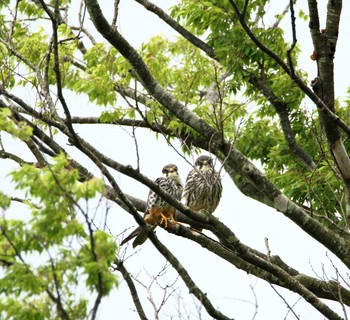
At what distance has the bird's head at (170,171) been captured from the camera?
11.1m

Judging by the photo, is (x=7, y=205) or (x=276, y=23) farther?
(x=276, y=23)

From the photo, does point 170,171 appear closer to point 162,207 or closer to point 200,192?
point 200,192

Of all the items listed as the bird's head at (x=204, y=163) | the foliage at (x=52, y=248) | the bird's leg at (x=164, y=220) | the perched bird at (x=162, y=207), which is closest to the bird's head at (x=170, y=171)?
the perched bird at (x=162, y=207)

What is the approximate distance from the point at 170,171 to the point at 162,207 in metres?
0.86

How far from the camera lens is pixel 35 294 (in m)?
5.48

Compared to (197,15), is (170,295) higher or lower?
lower

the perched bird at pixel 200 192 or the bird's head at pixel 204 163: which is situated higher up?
the bird's head at pixel 204 163

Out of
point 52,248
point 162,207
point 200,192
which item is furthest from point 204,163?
point 52,248

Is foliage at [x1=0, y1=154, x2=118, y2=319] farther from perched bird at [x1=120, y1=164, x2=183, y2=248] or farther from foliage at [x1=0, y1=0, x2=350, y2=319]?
perched bird at [x1=120, y1=164, x2=183, y2=248]

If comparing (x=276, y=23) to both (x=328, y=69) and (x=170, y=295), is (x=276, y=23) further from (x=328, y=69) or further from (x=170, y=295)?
(x=170, y=295)

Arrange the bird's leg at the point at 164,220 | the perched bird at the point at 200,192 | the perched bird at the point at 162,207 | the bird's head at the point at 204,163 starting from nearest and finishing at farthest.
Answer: the bird's leg at the point at 164,220
the perched bird at the point at 162,207
the perched bird at the point at 200,192
the bird's head at the point at 204,163

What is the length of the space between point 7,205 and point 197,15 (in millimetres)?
5877

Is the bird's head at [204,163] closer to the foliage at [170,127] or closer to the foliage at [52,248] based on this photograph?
the foliage at [170,127]

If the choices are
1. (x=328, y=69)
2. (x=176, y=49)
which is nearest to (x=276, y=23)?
(x=176, y=49)
